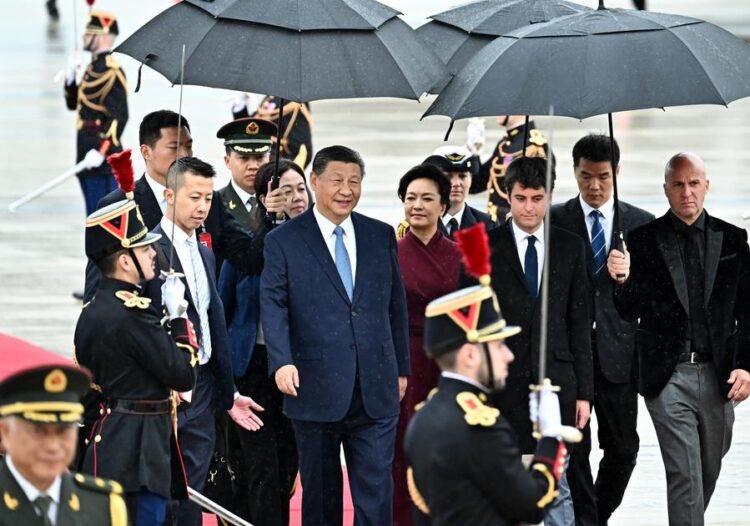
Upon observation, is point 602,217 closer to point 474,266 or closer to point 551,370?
point 551,370

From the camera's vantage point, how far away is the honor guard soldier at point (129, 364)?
20.3 ft

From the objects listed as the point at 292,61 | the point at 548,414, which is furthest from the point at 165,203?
the point at 548,414

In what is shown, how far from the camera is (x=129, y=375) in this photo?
6.26 m

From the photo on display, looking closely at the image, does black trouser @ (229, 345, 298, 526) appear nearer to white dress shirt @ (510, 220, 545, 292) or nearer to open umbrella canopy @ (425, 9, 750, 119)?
white dress shirt @ (510, 220, 545, 292)

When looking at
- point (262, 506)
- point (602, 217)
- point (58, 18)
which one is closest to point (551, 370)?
point (602, 217)

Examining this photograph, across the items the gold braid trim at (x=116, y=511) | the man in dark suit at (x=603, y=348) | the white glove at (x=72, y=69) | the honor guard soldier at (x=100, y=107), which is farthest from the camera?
the white glove at (x=72, y=69)

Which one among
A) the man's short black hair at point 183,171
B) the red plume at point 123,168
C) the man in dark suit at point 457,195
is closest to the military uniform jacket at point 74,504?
the red plume at point 123,168

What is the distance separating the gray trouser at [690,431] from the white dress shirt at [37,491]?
362 cm

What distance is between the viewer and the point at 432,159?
8.55 m

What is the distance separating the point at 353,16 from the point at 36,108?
1565 centimetres

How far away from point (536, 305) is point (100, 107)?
24.7 ft

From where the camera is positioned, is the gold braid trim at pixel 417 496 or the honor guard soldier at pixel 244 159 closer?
the gold braid trim at pixel 417 496

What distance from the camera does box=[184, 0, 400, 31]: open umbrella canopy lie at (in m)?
7.13

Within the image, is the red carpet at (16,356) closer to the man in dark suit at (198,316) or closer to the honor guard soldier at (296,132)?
the man in dark suit at (198,316)
